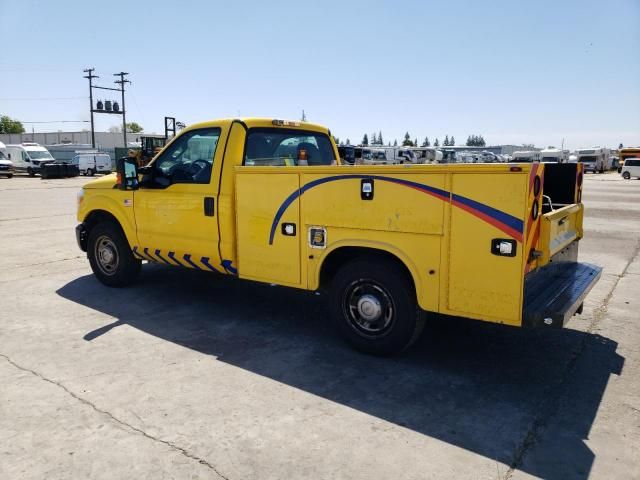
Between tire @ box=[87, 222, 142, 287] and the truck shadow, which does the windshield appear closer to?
tire @ box=[87, 222, 142, 287]

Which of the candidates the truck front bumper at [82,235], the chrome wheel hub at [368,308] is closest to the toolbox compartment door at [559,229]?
the chrome wheel hub at [368,308]

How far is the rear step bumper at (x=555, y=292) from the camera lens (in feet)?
12.3

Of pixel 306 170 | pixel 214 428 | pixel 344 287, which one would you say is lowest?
pixel 214 428

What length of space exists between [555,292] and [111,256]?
544cm

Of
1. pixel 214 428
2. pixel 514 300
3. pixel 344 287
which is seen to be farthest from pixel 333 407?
pixel 514 300

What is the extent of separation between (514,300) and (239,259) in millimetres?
2775

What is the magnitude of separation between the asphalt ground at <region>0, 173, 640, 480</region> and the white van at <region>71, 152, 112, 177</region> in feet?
125

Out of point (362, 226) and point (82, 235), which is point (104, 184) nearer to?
point (82, 235)

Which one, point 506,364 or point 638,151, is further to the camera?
point 638,151

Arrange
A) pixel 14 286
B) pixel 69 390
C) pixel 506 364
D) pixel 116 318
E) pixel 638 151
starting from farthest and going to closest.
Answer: pixel 638 151, pixel 14 286, pixel 116 318, pixel 506 364, pixel 69 390

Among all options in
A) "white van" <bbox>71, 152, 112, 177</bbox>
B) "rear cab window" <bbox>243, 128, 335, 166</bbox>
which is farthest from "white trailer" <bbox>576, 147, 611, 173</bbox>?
"rear cab window" <bbox>243, 128, 335, 166</bbox>

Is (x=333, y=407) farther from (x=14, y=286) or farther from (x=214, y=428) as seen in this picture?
(x=14, y=286)

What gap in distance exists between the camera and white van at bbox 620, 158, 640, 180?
42938 millimetres

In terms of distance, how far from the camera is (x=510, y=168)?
360cm
